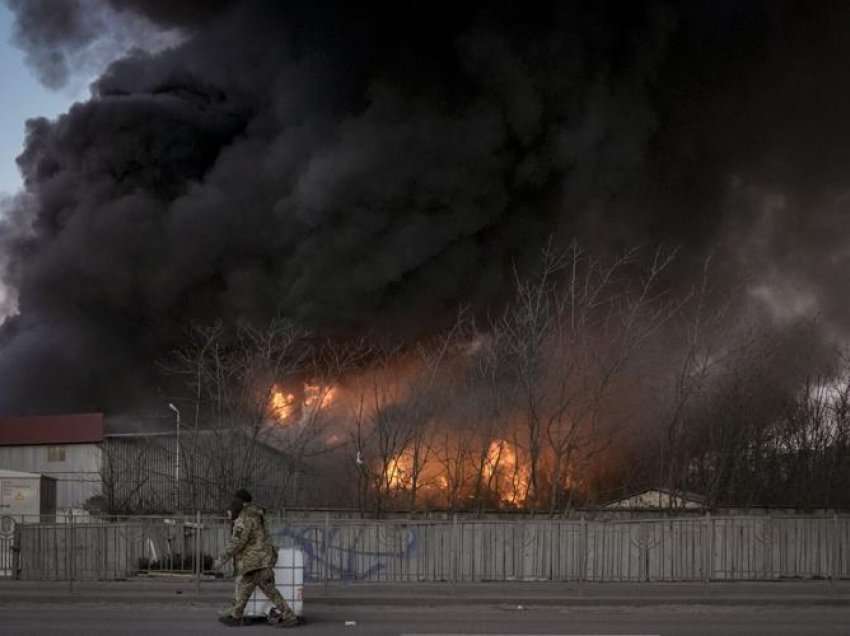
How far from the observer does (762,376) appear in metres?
26.8

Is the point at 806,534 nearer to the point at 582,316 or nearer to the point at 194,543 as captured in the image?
the point at 582,316

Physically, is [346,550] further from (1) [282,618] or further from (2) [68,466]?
(2) [68,466]

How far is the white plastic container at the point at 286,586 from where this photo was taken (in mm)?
12047

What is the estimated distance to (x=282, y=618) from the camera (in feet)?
38.1

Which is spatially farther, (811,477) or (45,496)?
(811,477)

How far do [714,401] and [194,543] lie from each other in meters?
12.8

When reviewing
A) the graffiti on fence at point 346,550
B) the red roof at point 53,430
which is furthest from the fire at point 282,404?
the graffiti on fence at point 346,550

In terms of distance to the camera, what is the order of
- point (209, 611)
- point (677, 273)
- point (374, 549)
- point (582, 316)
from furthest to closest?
point (677, 273)
point (582, 316)
point (374, 549)
point (209, 611)

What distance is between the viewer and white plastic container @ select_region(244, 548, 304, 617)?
12.0m

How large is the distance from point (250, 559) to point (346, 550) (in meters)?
6.31

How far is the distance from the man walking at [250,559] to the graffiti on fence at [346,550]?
5829 mm

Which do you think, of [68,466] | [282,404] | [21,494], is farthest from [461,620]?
[68,466]

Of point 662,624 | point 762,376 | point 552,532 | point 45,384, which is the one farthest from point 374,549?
point 45,384

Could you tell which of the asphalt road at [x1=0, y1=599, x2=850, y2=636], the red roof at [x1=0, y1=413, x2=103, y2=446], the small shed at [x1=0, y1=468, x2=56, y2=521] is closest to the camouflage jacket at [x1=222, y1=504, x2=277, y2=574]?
the asphalt road at [x1=0, y1=599, x2=850, y2=636]
